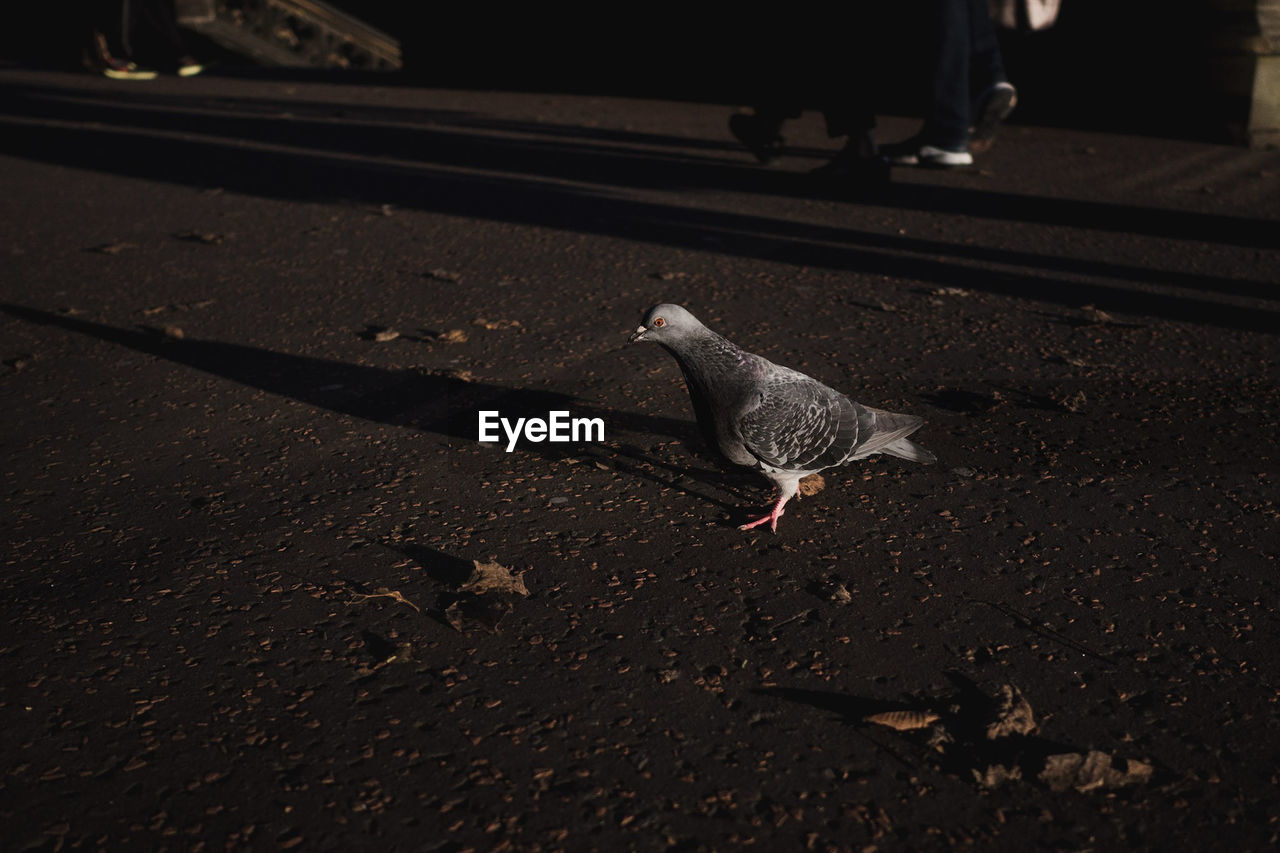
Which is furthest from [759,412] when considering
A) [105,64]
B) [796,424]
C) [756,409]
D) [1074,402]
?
[105,64]

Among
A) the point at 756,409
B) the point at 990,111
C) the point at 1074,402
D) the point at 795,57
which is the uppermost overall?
the point at 795,57

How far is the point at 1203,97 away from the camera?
9.32 meters

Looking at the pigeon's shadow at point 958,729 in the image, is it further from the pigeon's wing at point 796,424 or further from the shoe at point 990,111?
the shoe at point 990,111

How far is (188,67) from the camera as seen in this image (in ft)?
→ 46.3

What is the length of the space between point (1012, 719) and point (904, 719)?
9.9 inches

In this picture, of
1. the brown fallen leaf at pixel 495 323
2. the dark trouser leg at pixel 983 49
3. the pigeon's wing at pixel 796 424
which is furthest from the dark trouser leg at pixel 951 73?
the pigeon's wing at pixel 796 424

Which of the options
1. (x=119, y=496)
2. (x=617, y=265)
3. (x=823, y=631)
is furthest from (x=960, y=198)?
(x=119, y=496)

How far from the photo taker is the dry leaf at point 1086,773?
90.7 inches

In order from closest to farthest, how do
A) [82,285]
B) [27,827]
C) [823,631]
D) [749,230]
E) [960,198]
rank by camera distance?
[27,827], [823,631], [82,285], [749,230], [960,198]

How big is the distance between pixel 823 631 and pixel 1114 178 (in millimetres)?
6755

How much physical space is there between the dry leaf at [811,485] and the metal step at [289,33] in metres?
16.2

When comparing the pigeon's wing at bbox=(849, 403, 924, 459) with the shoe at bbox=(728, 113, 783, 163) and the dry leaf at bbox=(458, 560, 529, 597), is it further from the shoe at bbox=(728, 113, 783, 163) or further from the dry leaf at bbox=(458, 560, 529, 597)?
the shoe at bbox=(728, 113, 783, 163)

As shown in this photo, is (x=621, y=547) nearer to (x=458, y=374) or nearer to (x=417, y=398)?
(x=417, y=398)

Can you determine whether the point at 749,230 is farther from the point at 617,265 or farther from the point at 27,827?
the point at 27,827
